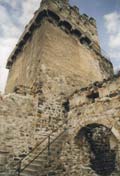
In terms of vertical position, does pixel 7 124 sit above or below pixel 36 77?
below

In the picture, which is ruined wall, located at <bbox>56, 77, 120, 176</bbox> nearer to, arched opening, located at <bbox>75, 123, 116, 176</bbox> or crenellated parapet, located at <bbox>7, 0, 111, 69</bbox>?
arched opening, located at <bbox>75, 123, 116, 176</bbox>

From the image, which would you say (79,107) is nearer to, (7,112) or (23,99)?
(23,99)

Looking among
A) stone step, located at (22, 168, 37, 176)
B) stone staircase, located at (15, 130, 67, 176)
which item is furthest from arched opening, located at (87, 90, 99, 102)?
stone step, located at (22, 168, 37, 176)

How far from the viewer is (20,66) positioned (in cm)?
1050

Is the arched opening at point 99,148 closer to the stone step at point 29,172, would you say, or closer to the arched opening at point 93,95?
the arched opening at point 93,95

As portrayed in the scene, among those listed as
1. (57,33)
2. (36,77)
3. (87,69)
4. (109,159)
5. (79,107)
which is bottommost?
(109,159)

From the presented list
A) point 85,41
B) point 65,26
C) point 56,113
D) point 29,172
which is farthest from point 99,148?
point 65,26

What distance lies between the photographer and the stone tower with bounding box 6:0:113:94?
862 cm

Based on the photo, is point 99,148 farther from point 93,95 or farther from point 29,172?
point 29,172

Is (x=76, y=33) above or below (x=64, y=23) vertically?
below

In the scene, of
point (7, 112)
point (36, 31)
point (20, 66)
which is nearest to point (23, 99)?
point (7, 112)

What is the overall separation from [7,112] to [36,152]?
1531 millimetres

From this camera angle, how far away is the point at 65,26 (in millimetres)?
10586

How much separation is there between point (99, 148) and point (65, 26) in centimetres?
576
